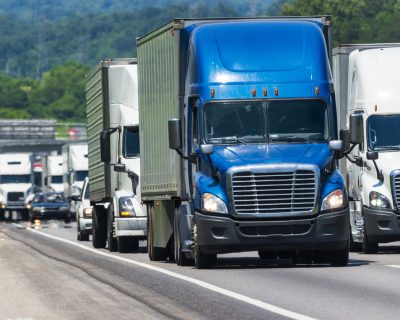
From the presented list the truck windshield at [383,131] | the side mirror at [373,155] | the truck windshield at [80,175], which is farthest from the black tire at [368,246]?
the truck windshield at [80,175]

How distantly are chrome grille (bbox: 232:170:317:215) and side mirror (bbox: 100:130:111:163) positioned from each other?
970cm

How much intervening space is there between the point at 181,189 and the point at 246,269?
6.01 feet

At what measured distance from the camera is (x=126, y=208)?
112 ft

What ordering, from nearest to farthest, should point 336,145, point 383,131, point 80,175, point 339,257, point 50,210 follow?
point 336,145, point 339,257, point 383,131, point 80,175, point 50,210

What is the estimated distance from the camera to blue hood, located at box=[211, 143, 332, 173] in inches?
948

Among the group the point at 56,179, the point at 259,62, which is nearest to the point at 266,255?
the point at 259,62

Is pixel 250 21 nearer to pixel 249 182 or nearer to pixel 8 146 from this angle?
pixel 249 182

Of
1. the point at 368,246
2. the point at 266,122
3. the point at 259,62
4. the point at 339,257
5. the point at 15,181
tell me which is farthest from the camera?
the point at 15,181

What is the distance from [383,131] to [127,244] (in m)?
6.80

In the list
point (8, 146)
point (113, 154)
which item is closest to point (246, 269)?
point (113, 154)

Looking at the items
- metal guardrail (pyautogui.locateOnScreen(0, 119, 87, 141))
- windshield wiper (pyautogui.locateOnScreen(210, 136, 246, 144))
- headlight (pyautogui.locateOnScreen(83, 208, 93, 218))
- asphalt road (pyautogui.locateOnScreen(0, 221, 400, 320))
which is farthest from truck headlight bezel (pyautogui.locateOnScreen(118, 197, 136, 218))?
metal guardrail (pyautogui.locateOnScreen(0, 119, 87, 141))

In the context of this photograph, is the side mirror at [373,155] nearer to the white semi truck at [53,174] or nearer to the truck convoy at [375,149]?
the truck convoy at [375,149]

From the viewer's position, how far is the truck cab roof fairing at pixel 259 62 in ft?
81.5

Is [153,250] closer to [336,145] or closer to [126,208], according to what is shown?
[126,208]
